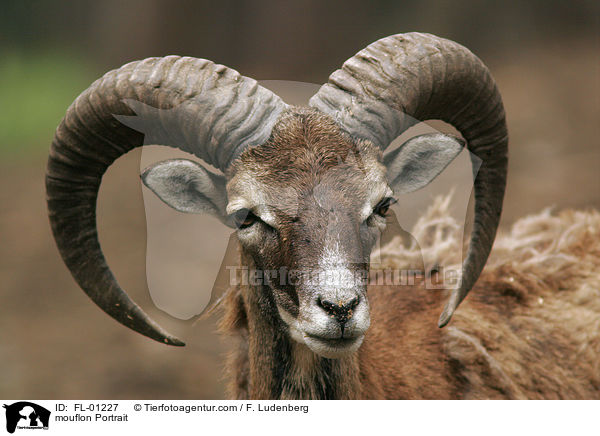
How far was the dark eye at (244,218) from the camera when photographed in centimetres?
233

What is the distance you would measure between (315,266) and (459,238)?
1962mm

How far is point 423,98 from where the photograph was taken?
252 centimetres

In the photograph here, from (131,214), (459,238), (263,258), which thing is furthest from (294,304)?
(131,214)

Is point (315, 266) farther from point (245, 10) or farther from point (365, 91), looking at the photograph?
point (245, 10)

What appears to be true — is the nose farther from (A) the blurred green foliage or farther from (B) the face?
(A) the blurred green foliage

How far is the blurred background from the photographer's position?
396cm

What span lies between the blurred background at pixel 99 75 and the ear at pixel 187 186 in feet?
3.02

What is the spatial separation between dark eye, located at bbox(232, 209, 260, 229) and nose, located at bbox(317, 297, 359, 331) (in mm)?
473

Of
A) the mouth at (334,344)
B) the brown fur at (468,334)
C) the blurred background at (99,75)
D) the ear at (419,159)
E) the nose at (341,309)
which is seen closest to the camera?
the nose at (341,309)

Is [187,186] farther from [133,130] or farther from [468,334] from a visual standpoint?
[468,334]
